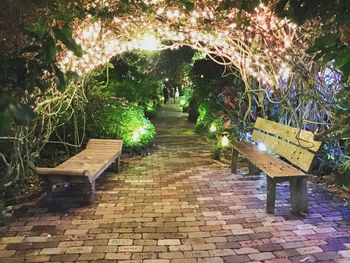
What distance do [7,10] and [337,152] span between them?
5.53m

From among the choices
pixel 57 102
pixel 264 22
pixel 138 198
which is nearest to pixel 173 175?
pixel 138 198

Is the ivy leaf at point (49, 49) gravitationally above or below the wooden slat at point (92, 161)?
above

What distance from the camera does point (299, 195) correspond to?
466cm

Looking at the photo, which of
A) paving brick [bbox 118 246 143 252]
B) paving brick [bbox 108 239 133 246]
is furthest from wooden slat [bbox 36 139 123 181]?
paving brick [bbox 118 246 143 252]

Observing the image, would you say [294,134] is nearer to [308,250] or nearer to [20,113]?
[308,250]

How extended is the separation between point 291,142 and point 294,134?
12.7 inches

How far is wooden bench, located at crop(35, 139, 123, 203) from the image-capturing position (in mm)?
4918

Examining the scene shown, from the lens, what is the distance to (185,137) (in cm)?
1173

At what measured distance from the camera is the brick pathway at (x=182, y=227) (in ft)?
12.0

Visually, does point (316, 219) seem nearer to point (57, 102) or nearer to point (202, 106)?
point (57, 102)

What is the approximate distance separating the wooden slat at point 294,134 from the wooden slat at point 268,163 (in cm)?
36

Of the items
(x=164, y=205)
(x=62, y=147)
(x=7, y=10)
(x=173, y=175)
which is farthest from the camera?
(x=62, y=147)

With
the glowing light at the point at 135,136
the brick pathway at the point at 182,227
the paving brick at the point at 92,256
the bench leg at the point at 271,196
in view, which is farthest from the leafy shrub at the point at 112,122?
the paving brick at the point at 92,256

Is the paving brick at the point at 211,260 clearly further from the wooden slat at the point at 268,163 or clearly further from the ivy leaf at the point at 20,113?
the ivy leaf at the point at 20,113
